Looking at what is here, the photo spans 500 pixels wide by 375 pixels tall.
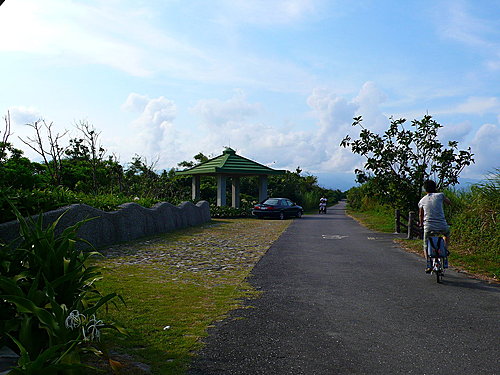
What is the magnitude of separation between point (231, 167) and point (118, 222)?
1661 centimetres

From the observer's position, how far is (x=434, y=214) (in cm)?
879

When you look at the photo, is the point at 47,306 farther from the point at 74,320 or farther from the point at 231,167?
the point at 231,167

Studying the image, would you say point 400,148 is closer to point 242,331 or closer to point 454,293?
point 454,293

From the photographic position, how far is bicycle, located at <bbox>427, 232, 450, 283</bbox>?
8.27 metres

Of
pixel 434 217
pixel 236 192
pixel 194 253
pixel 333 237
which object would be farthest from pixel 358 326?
pixel 236 192

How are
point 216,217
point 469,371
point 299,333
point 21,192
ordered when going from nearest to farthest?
point 469,371, point 299,333, point 21,192, point 216,217

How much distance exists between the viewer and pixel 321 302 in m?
6.64

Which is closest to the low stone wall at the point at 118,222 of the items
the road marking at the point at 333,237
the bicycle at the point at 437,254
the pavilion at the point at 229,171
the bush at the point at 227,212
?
the road marking at the point at 333,237

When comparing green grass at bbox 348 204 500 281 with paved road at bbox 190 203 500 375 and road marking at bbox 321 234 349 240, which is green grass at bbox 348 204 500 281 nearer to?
paved road at bbox 190 203 500 375

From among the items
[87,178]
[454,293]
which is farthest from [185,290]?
[87,178]

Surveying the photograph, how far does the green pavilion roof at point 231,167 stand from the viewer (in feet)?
95.3

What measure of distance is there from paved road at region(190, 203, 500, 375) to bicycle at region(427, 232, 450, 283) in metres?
0.24

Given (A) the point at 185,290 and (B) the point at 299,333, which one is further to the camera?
(A) the point at 185,290

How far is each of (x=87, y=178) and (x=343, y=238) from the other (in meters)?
14.5
